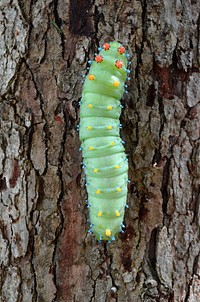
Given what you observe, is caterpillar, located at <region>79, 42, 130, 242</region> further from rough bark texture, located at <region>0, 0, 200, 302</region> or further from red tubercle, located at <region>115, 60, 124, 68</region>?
rough bark texture, located at <region>0, 0, 200, 302</region>

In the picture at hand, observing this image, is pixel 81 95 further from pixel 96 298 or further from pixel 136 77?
pixel 96 298

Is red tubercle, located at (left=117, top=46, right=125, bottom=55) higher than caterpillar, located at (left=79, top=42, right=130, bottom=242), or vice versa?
red tubercle, located at (left=117, top=46, right=125, bottom=55)

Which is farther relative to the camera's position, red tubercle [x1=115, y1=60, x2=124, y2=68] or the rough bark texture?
the rough bark texture

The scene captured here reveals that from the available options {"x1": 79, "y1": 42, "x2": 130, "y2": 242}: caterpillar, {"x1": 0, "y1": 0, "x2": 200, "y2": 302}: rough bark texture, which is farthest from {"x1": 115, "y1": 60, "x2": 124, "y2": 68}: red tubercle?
{"x1": 0, "y1": 0, "x2": 200, "y2": 302}: rough bark texture

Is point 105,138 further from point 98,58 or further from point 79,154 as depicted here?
point 98,58

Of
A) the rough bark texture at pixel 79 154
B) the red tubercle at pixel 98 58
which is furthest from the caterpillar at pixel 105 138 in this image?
the rough bark texture at pixel 79 154

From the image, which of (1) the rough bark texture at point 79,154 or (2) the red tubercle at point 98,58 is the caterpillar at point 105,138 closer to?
(2) the red tubercle at point 98,58

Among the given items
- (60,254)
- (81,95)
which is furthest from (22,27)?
(60,254)
